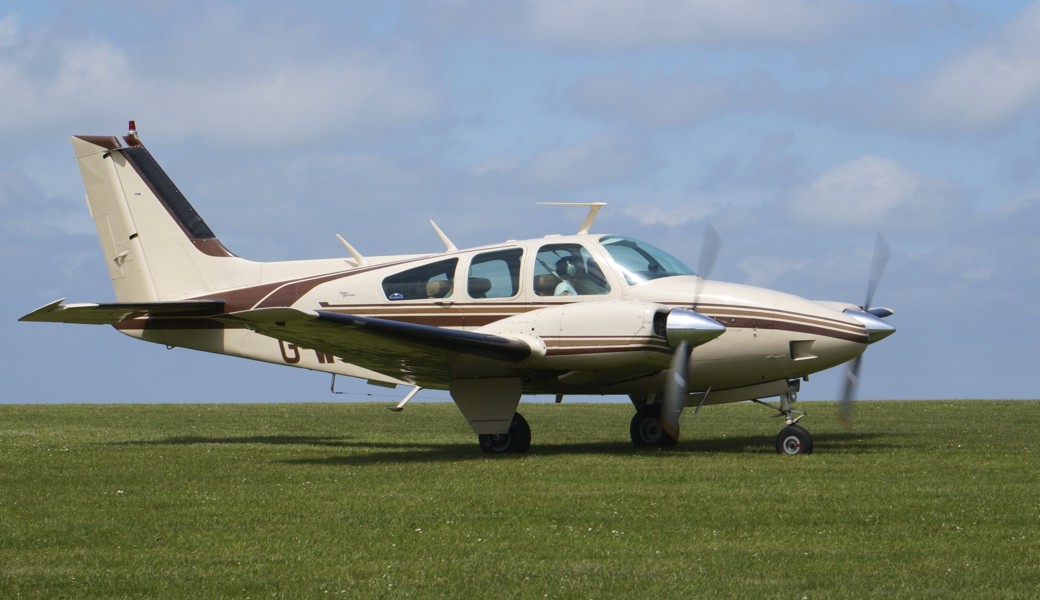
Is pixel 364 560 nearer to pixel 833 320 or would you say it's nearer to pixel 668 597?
pixel 668 597

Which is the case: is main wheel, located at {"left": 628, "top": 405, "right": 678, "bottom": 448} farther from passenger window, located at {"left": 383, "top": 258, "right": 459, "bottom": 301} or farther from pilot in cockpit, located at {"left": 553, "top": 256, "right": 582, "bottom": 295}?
passenger window, located at {"left": 383, "top": 258, "right": 459, "bottom": 301}

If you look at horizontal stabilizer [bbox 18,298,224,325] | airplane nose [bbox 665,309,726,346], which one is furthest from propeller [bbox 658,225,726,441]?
horizontal stabilizer [bbox 18,298,224,325]

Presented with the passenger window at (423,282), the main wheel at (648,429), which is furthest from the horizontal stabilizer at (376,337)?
the main wheel at (648,429)

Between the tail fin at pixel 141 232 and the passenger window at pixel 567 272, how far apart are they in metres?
5.69

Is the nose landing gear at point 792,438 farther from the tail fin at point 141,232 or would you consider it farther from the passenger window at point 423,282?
the tail fin at point 141,232

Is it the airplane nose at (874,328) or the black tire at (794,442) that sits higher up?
the airplane nose at (874,328)

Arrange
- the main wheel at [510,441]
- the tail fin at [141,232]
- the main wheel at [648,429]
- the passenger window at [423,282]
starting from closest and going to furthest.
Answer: the main wheel at [510,441]
the passenger window at [423,282]
the main wheel at [648,429]
the tail fin at [141,232]

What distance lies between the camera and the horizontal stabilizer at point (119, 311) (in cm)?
1742

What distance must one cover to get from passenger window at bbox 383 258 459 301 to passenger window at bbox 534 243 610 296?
4.52 ft

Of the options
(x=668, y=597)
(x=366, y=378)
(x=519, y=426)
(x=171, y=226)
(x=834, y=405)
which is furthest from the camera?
(x=834, y=405)

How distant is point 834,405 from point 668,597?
21.3 meters

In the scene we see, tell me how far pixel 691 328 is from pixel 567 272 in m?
2.18

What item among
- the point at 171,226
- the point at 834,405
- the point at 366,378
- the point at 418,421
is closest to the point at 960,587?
the point at 366,378

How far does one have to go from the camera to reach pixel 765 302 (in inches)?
613
